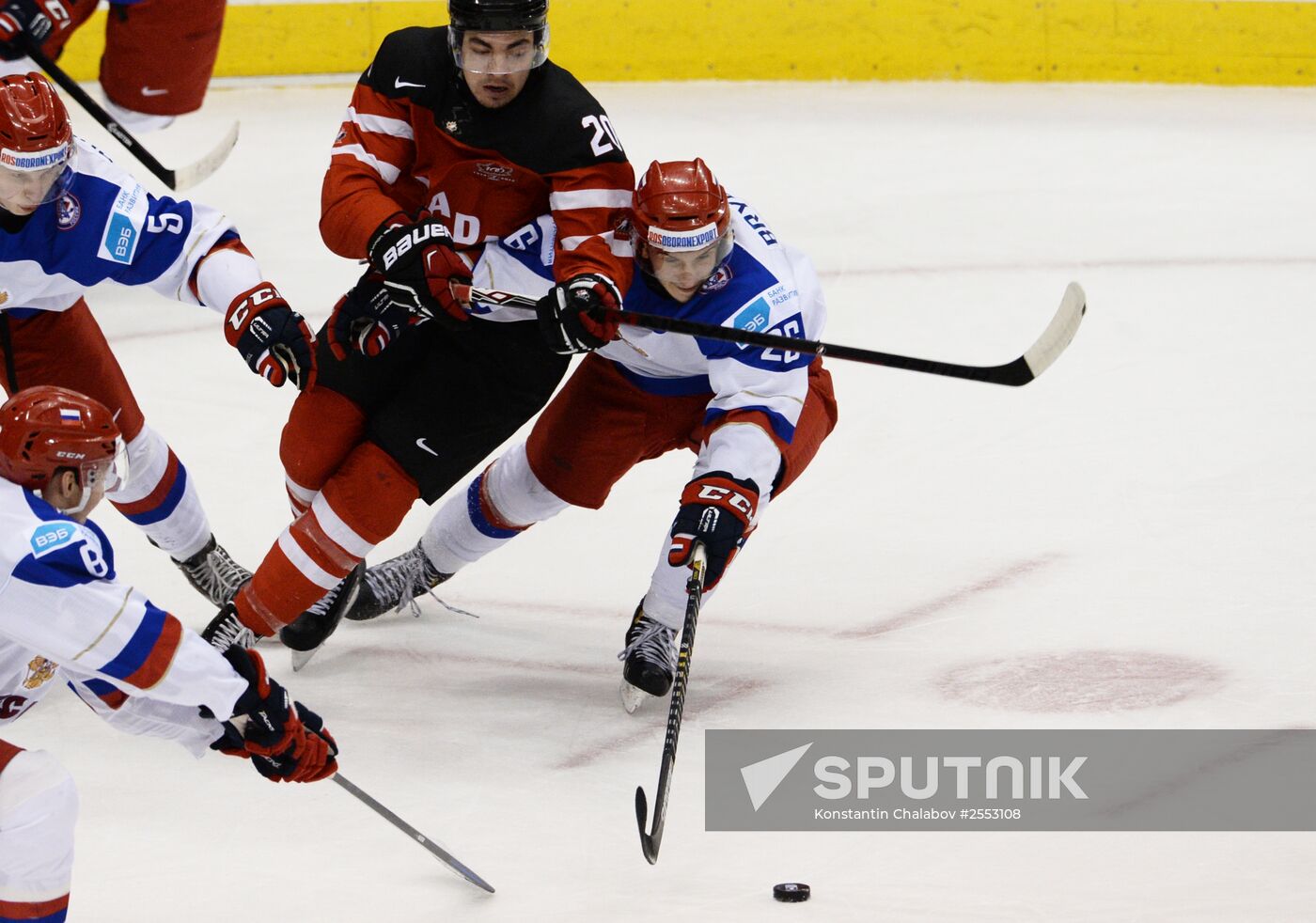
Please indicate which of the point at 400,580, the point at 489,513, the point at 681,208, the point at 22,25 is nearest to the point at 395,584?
the point at 400,580

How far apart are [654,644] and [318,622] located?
617 millimetres

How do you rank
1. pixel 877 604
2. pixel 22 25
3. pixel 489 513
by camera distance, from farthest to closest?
pixel 22 25
pixel 877 604
pixel 489 513

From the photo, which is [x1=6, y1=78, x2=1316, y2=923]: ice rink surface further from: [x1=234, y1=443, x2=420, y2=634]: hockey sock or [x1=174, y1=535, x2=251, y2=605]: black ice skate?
[x1=234, y1=443, x2=420, y2=634]: hockey sock

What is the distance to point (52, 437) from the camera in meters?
2.24

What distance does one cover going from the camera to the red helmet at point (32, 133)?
302 centimetres

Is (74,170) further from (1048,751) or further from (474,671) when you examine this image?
(1048,751)

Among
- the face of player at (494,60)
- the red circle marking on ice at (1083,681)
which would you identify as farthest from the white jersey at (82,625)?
the red circle marking on ice at (1083,681)

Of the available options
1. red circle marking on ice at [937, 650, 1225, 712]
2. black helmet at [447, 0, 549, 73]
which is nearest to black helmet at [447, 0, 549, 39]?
black helmet at [447, 0, 549, 73]

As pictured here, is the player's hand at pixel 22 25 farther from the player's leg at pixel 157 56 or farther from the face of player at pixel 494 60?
the face of player at pixel 494 60

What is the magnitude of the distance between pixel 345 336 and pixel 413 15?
222 inches

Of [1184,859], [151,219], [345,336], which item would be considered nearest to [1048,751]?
[1184,859]

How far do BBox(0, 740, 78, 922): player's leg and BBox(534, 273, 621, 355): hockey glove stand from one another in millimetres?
1203

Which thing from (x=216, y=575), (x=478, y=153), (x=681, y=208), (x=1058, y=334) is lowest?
(x=216, y=575)

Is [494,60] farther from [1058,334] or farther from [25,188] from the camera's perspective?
[1058,334]
